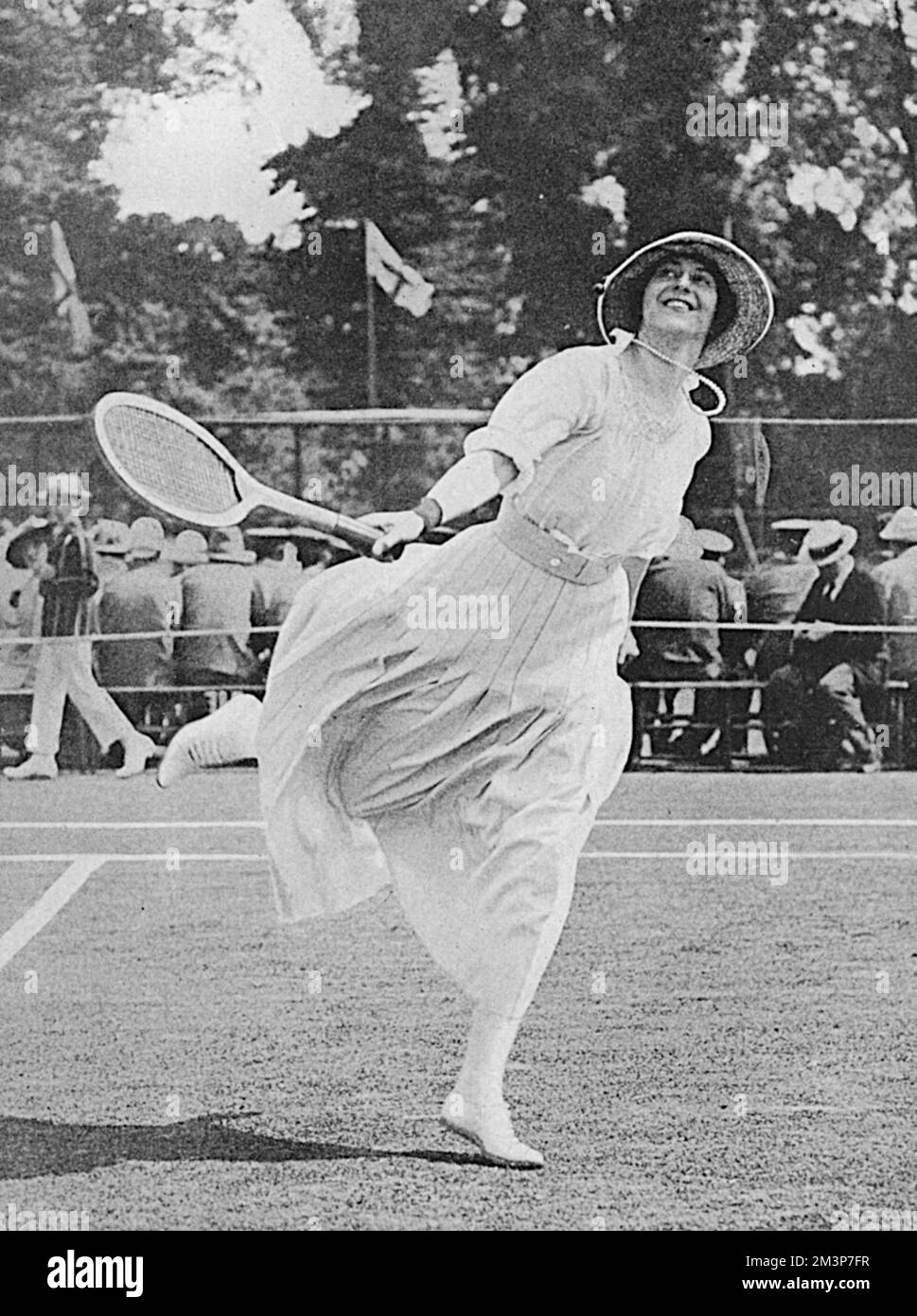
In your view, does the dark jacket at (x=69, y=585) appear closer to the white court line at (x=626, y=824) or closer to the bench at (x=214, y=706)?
the bench at (x=214, y=706)

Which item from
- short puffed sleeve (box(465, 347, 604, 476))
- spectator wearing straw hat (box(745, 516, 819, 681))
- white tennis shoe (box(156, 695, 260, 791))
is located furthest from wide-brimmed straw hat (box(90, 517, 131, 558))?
spectator wearing straw hat (box(745, 516, 819, 681))

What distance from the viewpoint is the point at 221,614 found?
13.3ft

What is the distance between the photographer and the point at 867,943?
409 cm

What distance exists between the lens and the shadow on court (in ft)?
13.0

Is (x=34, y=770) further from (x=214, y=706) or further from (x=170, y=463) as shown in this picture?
(x=170, y=463)

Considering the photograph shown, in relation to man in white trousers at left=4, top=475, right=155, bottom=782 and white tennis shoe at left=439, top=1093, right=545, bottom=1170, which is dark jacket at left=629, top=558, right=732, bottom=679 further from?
man in white trousers at left=4, top=475, right=155, bottom=782

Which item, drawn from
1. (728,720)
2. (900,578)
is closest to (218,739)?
(728,720)

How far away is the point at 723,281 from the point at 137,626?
1399 millimetres

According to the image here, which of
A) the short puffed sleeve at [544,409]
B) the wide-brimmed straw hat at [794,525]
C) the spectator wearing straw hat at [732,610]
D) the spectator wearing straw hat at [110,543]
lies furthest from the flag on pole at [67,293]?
the wide-brimmed straw hat at [794,525]

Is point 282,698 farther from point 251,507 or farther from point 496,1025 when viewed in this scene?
point 496,1025

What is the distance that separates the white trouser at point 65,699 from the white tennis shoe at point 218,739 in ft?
0.37

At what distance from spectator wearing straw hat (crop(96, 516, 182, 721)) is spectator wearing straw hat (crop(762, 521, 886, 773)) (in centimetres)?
125

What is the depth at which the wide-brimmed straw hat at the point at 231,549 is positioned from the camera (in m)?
4.02
